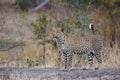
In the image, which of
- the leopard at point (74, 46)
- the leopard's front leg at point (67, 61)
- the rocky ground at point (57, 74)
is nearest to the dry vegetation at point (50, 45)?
the leopard at point (74, 46)

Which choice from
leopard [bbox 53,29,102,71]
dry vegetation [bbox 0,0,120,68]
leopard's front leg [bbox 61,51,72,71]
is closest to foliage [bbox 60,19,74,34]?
dry vegetation [bbox 0,0,120,68]

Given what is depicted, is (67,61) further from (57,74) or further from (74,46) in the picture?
(57,74)

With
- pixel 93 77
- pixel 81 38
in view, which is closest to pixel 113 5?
pixel 81 38

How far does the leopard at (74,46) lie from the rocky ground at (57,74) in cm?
40

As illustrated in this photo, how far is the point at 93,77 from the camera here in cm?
1444

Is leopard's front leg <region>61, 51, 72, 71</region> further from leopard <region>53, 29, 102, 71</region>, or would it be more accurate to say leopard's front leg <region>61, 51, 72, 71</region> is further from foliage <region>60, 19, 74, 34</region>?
foliage <region>60, 19, 74, 34</region>

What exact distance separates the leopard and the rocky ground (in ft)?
1.30

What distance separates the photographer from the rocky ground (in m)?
14.4

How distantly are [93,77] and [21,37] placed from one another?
854 centimetres

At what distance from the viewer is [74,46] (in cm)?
1550

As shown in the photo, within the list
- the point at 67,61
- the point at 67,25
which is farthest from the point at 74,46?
the point at 67,25

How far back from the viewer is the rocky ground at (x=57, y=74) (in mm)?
14352

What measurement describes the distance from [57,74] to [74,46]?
112 centimetres

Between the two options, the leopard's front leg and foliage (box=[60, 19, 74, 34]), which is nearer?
the leopard's front leg
